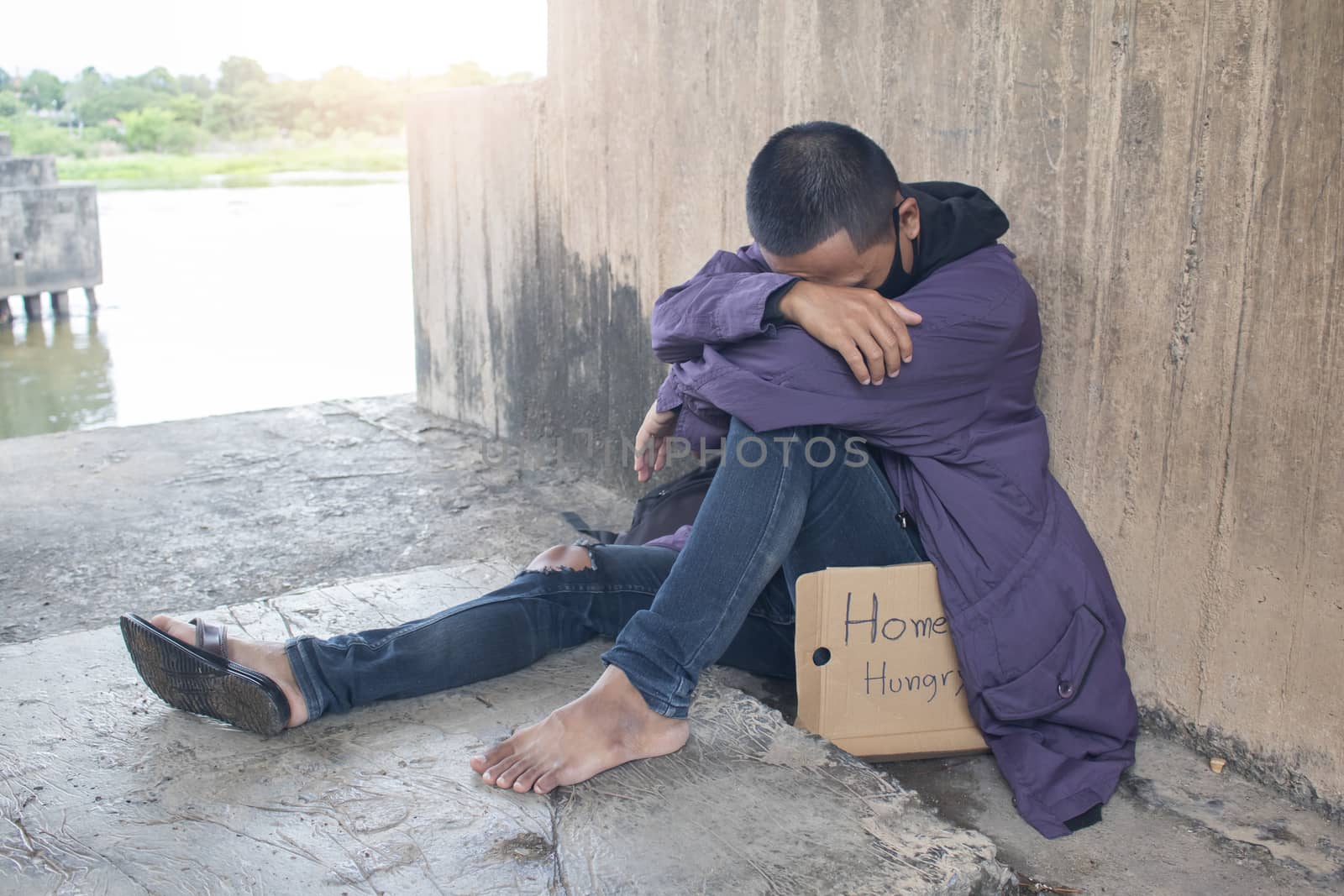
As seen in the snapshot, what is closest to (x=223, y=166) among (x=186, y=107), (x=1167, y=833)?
(x=186, y=107)

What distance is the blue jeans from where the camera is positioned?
179 cm

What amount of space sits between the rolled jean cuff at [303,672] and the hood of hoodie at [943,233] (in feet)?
3.86

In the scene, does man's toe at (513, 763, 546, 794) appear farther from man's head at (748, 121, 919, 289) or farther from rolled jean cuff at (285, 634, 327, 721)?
man's head at (748, 121, 919, 289)

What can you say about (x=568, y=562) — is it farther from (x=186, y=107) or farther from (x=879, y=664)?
(x=186, y=107)

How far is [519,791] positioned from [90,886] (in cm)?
59

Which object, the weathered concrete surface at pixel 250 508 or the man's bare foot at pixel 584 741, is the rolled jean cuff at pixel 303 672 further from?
the weathered concrete surface at pixel 250 508

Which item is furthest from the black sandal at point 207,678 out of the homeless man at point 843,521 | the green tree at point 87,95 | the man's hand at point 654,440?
the green tree at point 87,95

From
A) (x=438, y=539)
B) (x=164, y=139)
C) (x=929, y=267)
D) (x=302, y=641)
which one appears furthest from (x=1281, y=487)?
(x=164, y=139)

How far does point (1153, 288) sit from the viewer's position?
207 centimetres

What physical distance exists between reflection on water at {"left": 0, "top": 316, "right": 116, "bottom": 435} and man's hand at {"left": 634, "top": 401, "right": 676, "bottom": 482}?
5.01 meters

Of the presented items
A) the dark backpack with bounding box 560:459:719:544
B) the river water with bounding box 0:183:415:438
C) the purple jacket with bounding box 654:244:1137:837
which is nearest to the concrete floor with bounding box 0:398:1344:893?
the purple jacket with bounding box 654:244:1137:837

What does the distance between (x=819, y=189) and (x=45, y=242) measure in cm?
1206

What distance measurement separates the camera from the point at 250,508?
3887 mm

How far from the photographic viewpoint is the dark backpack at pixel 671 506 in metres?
2.31
